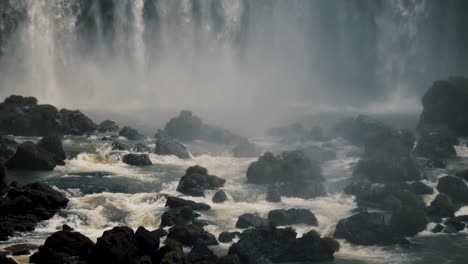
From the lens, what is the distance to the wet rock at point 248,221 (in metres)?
48.0

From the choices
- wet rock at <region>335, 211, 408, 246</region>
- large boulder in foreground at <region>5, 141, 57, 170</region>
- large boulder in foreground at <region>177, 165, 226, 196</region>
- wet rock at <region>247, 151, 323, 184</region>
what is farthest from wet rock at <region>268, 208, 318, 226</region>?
large boulder in foreground at <region>5, 141, 57, 170</region>

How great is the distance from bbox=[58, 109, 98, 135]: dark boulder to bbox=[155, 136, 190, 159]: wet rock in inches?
541

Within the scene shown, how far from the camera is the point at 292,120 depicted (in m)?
114

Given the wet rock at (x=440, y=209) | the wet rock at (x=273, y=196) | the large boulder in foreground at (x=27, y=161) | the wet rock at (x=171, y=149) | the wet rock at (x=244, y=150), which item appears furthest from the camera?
the wet rock at (x=244, y=150)

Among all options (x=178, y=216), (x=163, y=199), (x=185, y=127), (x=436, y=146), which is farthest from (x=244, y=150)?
(x=178, y=216)

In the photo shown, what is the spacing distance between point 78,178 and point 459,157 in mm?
48249

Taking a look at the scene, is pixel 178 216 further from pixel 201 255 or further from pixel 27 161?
pixel 27 161

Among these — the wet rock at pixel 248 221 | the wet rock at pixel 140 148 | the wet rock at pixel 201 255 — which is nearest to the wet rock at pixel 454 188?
the wet rock at pixel 248 221

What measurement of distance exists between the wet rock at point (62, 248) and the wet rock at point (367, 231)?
63.1 ft

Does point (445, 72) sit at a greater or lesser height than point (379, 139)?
greater

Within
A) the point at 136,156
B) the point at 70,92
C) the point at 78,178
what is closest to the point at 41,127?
the point at 136,156

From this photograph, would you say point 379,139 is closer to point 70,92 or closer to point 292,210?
point 292,210

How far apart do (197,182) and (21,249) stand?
23.1 meters

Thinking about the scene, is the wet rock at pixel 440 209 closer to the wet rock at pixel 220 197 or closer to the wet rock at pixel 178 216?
the wet rock at pixel 220 197
